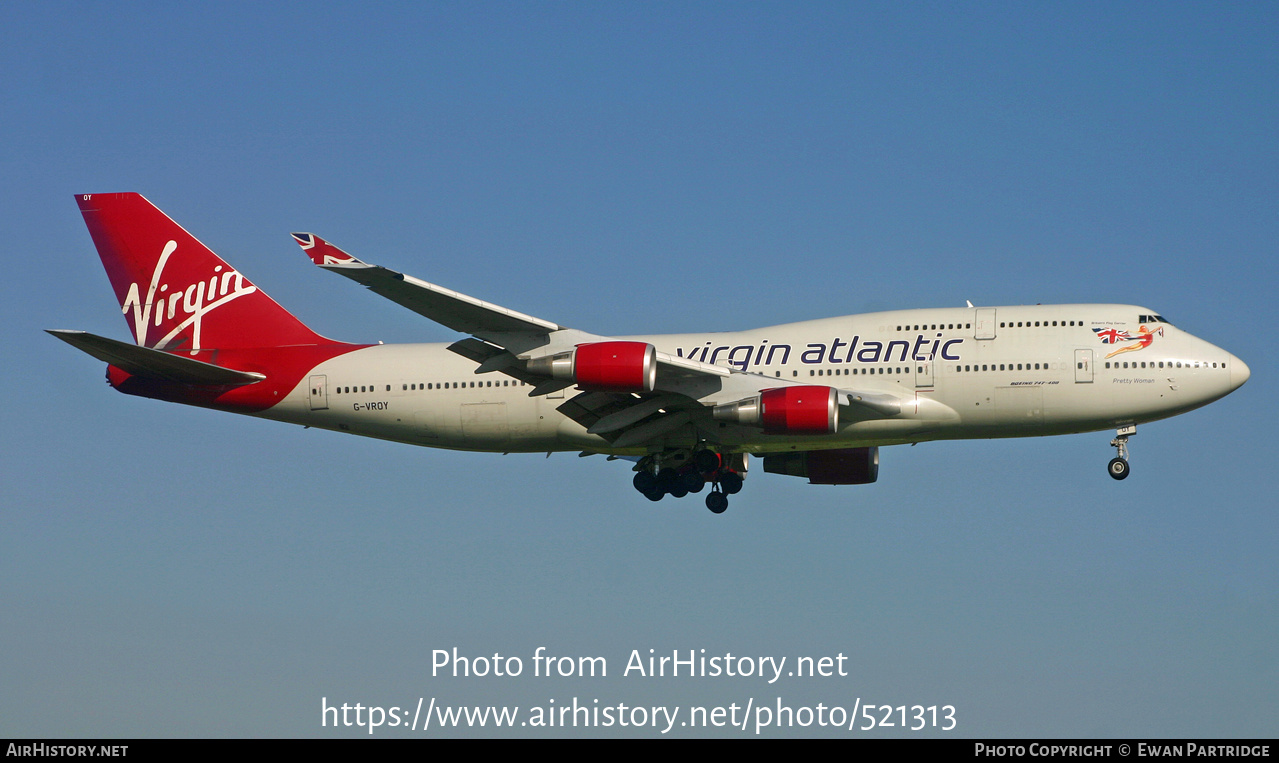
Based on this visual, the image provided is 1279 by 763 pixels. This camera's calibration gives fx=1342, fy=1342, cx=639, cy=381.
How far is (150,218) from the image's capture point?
4397 centimetres

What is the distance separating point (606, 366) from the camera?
35.0 metres

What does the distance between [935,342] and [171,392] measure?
22.7 m

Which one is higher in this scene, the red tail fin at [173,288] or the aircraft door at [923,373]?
the red tail fin at [173,288]

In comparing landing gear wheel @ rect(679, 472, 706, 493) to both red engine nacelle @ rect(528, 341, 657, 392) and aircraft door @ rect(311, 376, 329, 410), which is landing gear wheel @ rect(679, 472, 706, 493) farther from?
aircraft door @ rect(311, 376, 329, 410)

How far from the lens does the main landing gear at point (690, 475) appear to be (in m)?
40.1

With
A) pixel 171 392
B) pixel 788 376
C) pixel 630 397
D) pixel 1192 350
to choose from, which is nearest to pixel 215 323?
pixel 171 392

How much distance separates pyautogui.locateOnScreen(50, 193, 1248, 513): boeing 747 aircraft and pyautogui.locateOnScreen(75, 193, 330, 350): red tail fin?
0.05 metres

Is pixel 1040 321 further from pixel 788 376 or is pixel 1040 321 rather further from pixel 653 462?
pixel 653 462

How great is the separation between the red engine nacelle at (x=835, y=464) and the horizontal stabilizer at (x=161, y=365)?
16.9 metres

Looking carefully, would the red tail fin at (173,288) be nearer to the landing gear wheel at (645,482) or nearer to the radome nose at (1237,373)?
the landing gear wheel at (645,482)

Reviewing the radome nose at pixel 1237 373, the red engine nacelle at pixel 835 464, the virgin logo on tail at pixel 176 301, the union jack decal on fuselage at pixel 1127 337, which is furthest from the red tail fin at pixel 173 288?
the radome nose at pixel 1237 373

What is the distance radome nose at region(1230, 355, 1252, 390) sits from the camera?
3606cm

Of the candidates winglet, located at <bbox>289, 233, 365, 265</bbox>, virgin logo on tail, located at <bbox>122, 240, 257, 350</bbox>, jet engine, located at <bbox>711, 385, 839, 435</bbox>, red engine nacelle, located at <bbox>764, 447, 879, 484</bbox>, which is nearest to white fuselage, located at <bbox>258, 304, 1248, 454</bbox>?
jet engine, located at <bbox>711, 385, 839, 435</bbox>

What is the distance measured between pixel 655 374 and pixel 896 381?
6676mm
